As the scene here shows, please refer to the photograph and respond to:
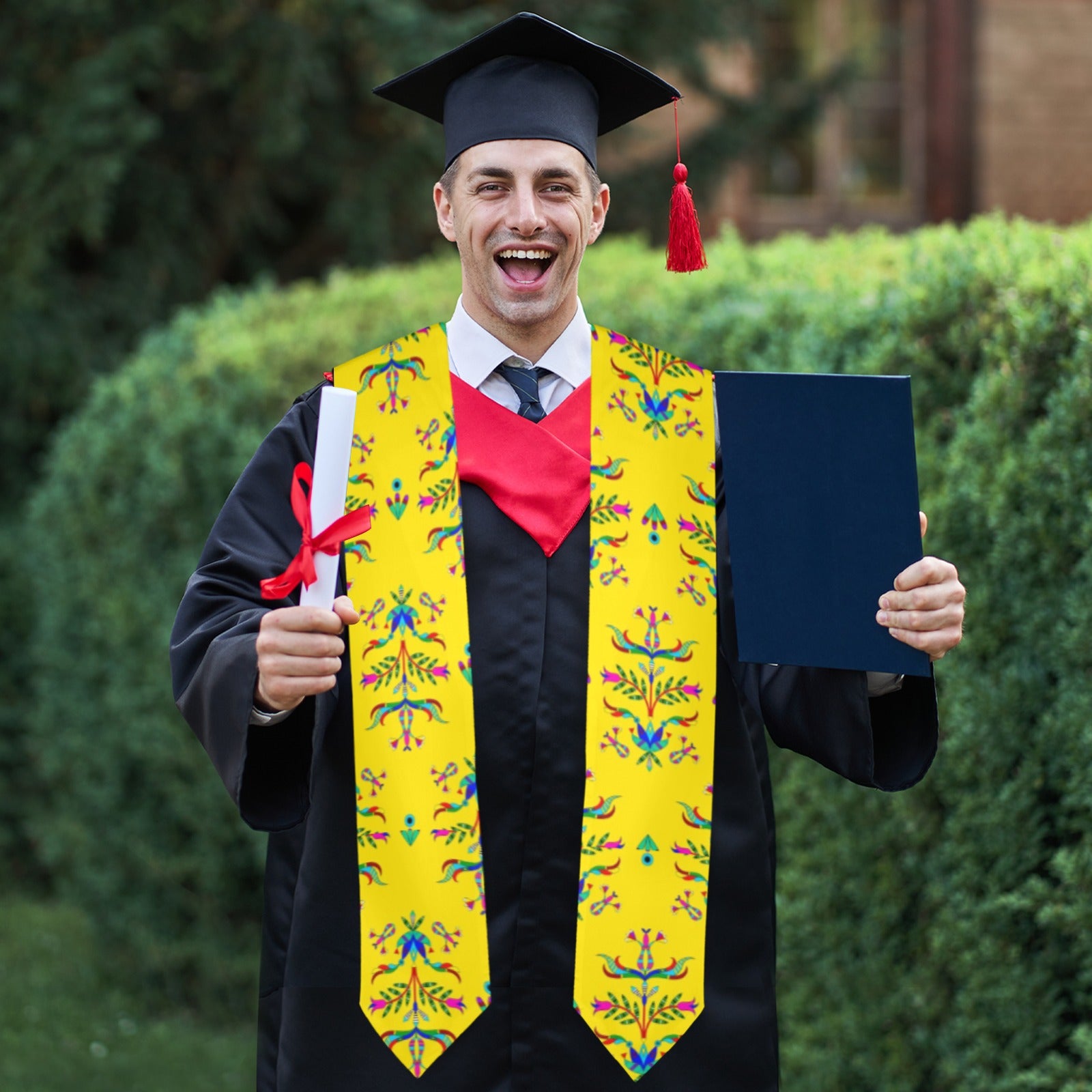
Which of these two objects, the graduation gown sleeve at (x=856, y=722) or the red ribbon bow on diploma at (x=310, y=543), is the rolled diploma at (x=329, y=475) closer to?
the red ribbon bow on diploma at (x=310, y=543)

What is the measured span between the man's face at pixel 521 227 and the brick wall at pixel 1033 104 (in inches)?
372

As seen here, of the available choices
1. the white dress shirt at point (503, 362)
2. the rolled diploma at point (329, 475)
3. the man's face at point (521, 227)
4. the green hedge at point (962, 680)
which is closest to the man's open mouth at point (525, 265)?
the man's face at point (521, 227)

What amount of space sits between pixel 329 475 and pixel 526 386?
2.01 ft

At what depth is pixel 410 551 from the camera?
7.66ft

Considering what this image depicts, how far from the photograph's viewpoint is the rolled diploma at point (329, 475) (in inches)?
73.4

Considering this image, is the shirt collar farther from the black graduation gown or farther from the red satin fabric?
the black graduation gown

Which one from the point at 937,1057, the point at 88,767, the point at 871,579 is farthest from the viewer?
the point at 88,767

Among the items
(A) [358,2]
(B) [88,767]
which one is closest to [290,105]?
(A) [358,2]

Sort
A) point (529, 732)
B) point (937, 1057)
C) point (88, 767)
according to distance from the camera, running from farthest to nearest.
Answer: point (88, 767) < point (937, 1057) < point (529, 732)

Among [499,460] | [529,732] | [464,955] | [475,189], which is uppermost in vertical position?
[475,189]

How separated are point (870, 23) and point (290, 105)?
578cm

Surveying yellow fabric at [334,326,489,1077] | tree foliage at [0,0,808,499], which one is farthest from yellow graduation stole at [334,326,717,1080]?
tree foliage at [0,0,808,499]

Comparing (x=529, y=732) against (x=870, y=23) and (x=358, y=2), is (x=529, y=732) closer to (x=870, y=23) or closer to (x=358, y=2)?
(x=358, y=2)

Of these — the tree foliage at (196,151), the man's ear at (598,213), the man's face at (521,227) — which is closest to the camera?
the man's face at (521,227)
